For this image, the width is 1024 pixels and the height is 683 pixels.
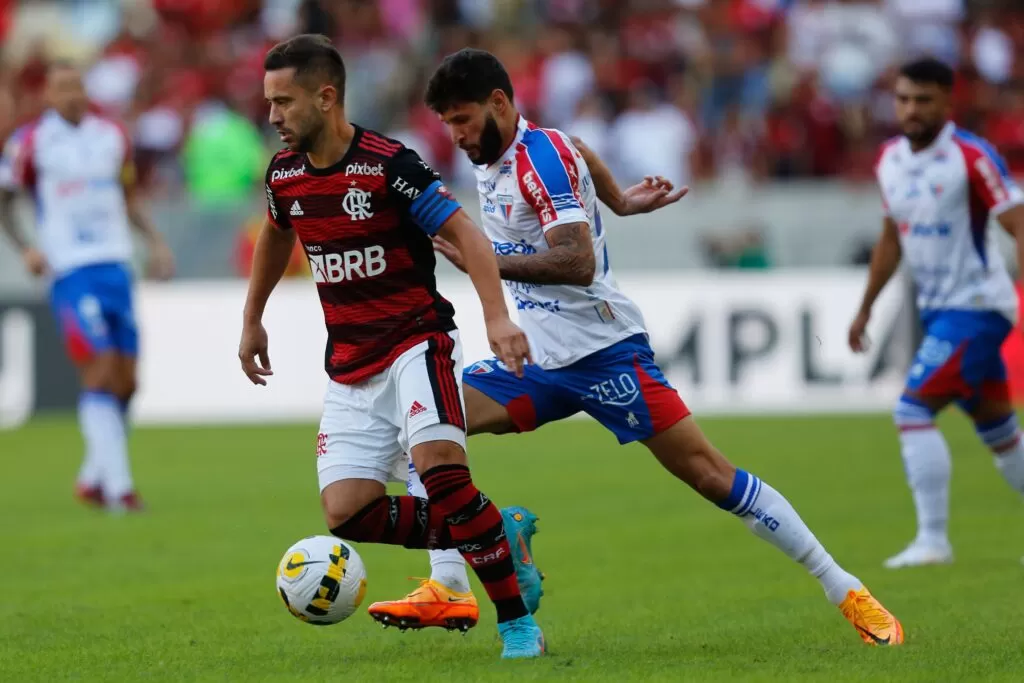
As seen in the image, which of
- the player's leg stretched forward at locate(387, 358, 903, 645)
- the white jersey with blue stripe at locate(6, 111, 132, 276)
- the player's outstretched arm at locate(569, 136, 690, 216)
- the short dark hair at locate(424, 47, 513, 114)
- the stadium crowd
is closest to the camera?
the short dark hair at locate(424, 47, 513, 114)

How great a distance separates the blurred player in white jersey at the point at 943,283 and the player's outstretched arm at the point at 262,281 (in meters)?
3.71

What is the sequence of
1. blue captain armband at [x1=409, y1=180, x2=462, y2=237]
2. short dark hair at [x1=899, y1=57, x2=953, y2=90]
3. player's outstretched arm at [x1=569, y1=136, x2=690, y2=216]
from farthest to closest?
short dark hair at [x1=899, y1=57, x2=953, y2=90]
player's outstretched arm at [x1=569, y1=136, x2=690, y2=216]
blue captain armband at [x1=409, y1=180, x2=462, y2=237]

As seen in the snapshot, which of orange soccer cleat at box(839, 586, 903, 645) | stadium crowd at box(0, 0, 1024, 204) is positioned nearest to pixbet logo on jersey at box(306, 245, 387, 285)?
orange soccer cleat at box(839, 586, 903, 645)

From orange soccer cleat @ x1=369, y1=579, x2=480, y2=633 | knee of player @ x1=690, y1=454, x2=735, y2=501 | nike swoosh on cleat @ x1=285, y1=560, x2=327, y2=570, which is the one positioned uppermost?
knee of player @ x1=690, y1=454, x2=735, y2=501

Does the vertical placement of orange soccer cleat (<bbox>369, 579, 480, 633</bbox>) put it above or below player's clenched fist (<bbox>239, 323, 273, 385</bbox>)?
below

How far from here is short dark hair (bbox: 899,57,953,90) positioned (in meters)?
8.64

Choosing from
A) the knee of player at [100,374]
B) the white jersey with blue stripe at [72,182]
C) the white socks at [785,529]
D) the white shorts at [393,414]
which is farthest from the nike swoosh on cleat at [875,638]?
the white jersey with blue stripe at [72,182]

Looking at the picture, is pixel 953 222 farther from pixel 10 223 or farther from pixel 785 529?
pixel 10 223

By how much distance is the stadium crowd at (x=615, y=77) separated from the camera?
20.5 metres

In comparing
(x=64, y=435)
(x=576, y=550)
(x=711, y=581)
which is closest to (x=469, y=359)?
(x=64, y=435)

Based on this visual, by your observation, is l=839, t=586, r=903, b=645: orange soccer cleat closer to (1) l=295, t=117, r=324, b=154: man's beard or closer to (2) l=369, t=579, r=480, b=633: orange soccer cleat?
(2) l=369, t=579, r=480, b=633: orange soccer cleat

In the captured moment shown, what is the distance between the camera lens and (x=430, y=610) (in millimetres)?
6473

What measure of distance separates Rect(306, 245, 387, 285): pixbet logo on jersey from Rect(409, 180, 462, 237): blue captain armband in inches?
9.8

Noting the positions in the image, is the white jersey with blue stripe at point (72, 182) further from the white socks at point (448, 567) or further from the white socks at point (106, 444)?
the white socks at point (448, 567)
